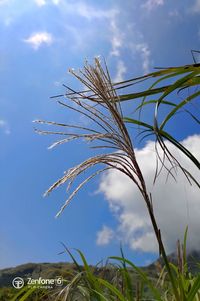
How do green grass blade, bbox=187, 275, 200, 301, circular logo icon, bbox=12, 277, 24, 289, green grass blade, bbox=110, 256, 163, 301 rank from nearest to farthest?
green grass blade, bbox=187, 275, 200, 301, green grass blade, bbox=110, 256, 163, 301, circular logo icon, bbox=12, 277, 24, 289

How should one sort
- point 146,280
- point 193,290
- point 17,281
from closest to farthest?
1. point 193,290
2. point 146,280
3. point 17,281

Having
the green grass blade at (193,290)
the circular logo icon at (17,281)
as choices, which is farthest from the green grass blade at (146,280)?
the circular logo icon at (17,281)

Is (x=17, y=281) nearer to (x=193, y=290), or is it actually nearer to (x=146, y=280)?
(x=146, y=280)

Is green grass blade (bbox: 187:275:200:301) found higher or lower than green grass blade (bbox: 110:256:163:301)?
lower

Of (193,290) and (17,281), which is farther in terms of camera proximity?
(17,281)

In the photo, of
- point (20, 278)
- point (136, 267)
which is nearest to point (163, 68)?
point (136, 267)

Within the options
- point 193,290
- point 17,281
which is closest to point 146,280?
point 193,290

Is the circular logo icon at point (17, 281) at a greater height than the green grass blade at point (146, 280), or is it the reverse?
the circular logo icon at point (17, 281)

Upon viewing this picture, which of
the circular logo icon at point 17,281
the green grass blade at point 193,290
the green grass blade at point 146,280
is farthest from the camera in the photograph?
the circular logo icon at point 17,281

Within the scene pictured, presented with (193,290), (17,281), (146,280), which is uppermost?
(17,281)

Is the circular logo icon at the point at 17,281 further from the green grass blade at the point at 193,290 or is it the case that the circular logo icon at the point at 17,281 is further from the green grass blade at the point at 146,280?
the green grass blade at the point at 193,290

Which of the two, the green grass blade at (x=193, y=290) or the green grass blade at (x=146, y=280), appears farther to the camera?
the green grass blade at (x=146, y=280)

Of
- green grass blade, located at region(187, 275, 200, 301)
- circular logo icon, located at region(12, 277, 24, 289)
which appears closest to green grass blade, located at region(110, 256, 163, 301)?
green grass blade, located at region(187, 275, 200, 301)

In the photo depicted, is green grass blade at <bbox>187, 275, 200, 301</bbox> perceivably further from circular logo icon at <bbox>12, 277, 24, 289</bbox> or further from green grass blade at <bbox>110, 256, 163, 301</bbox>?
circular logo icon at <bbox>12, 277, 24, 289</bbox>
